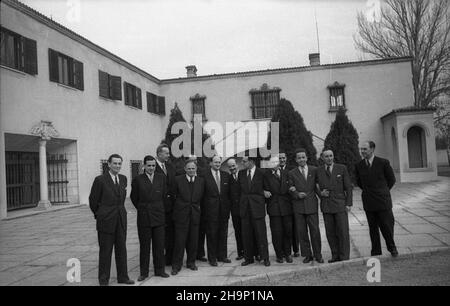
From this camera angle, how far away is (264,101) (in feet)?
73.3

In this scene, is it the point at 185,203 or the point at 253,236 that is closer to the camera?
the point at 185,203

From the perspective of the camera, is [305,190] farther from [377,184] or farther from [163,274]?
[163,274]

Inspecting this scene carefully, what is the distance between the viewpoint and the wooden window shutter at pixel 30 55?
12422 millimetres

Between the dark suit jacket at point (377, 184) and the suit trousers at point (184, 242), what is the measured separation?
2.71m

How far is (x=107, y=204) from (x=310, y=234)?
3.05m

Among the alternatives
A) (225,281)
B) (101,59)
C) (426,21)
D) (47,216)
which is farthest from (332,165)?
(426,21)

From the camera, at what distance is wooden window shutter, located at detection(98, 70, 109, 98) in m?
16.8

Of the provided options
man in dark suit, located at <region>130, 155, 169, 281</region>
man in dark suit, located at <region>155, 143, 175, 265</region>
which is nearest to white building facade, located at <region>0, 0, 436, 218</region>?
man in dark suit, located at <region>155, 143, 175, 265</region>

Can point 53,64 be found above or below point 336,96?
above

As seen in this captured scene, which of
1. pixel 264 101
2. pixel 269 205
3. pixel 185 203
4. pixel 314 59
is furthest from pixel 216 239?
pixel 314 59

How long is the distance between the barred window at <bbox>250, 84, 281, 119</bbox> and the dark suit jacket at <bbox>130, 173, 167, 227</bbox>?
56.6 feet

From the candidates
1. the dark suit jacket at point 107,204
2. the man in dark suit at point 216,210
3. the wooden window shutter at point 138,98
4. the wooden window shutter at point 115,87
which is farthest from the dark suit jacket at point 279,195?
the wooden window shutter at point 138,98
